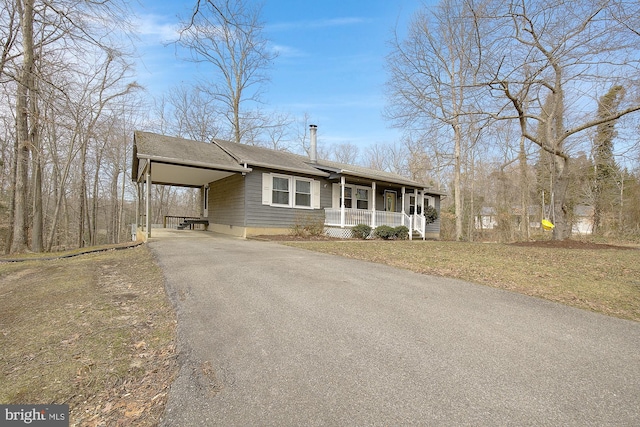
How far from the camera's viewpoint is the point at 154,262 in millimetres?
7129

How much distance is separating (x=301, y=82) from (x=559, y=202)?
11563 mm

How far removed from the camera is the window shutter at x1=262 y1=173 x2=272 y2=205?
13359mm

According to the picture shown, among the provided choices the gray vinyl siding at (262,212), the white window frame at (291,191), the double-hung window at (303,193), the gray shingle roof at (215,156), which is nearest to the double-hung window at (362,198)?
the gray shingle roof at (215,156)

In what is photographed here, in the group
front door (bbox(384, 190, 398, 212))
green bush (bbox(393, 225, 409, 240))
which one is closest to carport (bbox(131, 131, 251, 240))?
green bush (bbox(393, 225, 409, 240))

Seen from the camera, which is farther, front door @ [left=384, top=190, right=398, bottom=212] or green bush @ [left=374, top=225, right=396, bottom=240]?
front door @ [left=384, top=190, right=398, bottom=212]

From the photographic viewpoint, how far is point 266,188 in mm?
13430

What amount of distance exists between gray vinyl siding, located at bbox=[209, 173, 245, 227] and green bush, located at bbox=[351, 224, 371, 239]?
16.4ft

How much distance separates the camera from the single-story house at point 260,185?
12.2 m

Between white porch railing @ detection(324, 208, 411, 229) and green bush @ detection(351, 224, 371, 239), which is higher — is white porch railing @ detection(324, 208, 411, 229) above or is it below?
above

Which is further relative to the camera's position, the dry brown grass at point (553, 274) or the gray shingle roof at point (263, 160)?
the gray shingle roof at point (263, 160)

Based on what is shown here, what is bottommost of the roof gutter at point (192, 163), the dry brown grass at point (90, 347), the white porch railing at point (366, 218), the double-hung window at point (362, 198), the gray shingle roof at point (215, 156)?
the dry brown grass at point (90, 347)

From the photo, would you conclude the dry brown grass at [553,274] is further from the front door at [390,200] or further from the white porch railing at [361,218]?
the front door at [390,200]

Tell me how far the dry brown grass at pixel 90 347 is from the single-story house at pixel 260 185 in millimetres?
6335

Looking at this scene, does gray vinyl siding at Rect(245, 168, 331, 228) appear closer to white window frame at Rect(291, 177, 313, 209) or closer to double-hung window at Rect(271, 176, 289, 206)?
white window frame at Rect(291, 177, 313, 209)
